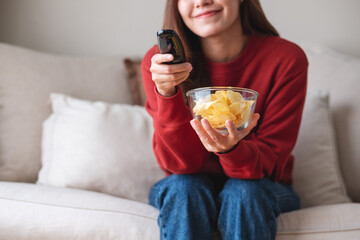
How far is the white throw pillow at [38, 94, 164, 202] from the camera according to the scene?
4.03ft

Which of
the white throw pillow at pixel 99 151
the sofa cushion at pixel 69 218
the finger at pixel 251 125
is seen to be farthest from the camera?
the white throw pillow at pixel 99 151

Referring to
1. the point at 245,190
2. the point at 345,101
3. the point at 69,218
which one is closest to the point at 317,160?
the point at 345,101

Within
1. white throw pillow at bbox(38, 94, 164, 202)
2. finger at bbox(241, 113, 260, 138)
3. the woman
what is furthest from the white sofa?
finger at bbox(241, 113, 260, 138)

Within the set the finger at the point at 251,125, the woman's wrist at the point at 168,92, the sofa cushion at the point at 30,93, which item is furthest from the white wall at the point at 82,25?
the finger at the point at 251,125

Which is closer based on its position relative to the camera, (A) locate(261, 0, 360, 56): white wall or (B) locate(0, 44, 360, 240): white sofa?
(B) locate(0, 44, 360, 240): white sofa

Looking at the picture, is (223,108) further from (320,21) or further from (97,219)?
(320,21)

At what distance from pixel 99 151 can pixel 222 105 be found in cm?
66

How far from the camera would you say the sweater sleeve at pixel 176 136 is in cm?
91

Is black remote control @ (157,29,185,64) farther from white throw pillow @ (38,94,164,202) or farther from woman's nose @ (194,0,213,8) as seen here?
white throw pillow @ (38,94,164,202)

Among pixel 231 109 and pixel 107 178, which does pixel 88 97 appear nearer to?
pixel 107 178

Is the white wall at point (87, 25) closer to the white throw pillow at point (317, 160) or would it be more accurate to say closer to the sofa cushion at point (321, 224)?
the white throw pillow at point (317, 160)

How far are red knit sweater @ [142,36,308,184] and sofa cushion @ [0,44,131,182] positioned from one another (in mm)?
512

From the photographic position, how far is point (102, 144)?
4.12ft

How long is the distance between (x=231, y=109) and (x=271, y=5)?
4.30ft
